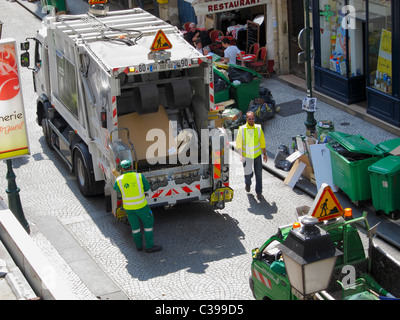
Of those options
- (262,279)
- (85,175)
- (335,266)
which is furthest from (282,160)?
(335,266)

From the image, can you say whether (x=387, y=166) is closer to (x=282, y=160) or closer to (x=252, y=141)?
(x=252, y=141)

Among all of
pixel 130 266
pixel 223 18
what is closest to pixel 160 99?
pixel 130 266

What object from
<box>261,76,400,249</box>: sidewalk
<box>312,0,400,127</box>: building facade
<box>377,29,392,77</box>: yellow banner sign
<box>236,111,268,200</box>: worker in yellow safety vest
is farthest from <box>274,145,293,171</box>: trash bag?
<box>377,29,392,77</box>: yellow banner sign

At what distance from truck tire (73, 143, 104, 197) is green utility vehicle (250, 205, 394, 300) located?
4.56 meters

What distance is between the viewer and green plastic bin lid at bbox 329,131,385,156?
12.1m

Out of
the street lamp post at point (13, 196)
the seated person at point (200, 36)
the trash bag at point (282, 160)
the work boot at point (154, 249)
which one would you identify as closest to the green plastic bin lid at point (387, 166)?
the trash bag at point (282, 160)

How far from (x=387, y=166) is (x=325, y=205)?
118 inches

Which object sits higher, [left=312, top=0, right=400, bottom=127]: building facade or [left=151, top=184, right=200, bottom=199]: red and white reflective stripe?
[left=312, top=0, right=400, bottom=127]: building facade

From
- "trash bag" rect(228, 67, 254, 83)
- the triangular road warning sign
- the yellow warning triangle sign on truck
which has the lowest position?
"trash bag" rect(228, 67, 254, 83)

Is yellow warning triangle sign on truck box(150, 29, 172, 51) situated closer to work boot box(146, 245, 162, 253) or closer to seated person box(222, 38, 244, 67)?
work boot box(146, 245, 162, 253)

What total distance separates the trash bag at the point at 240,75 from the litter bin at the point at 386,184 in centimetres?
577

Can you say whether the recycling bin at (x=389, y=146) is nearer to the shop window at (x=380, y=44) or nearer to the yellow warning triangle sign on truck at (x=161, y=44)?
the shop window at (x=380, y=44)

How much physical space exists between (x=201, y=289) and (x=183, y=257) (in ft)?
3.27
